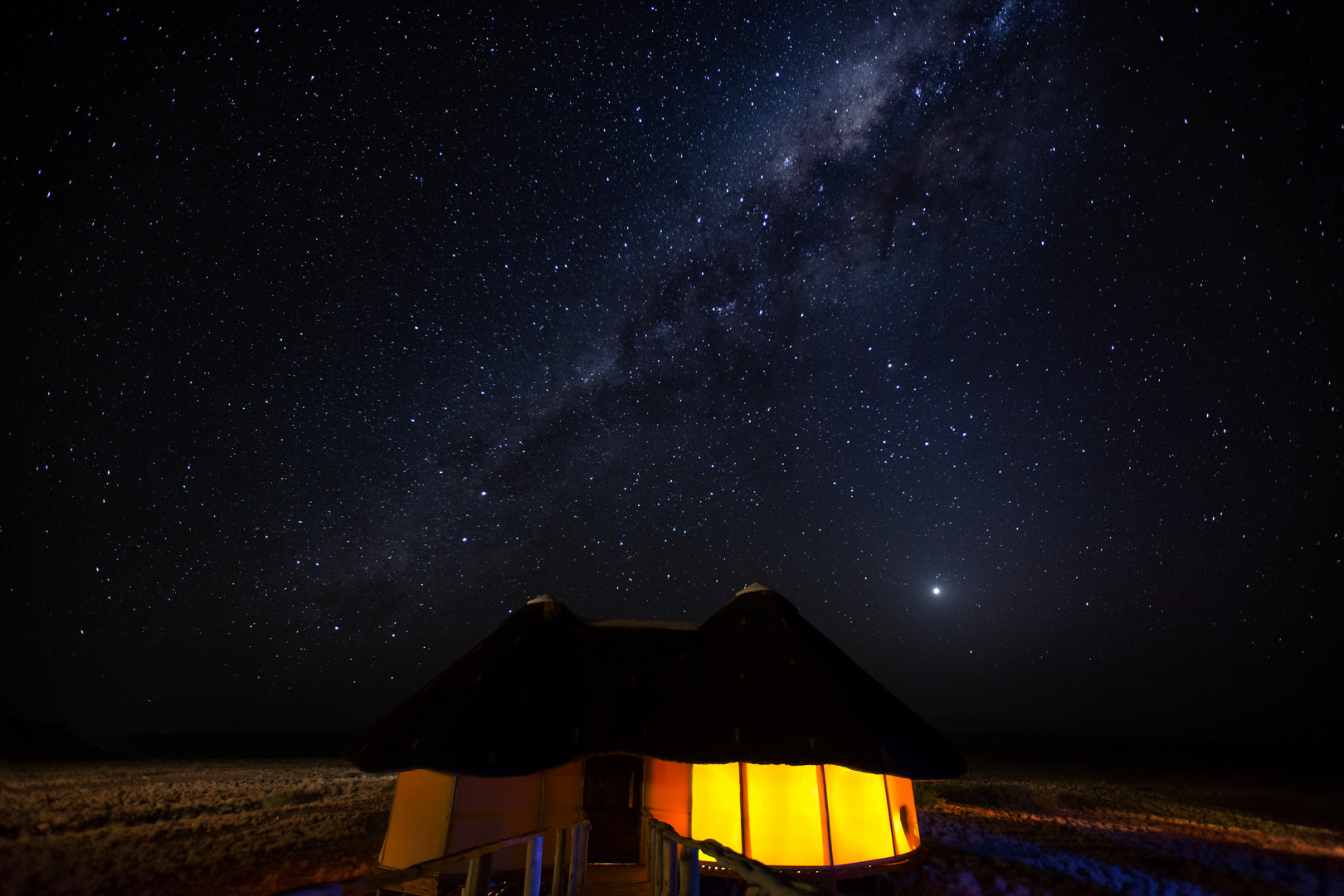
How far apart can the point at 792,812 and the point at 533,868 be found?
426cm

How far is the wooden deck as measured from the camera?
309 inches

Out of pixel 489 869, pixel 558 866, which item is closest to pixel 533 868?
pixel 558 866

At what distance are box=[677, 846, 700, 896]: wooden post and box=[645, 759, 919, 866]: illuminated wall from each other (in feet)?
13.1

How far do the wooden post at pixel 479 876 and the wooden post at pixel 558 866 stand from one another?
2.20 metres

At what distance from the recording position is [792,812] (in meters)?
8.85

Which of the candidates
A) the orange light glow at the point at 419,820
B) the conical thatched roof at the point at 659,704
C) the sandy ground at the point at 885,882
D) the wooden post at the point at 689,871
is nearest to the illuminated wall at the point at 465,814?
the orange light glow at the point at 419,820

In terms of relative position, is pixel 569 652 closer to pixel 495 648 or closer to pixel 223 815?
pixel 495 648

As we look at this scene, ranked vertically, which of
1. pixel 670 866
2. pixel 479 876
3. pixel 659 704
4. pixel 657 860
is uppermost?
pixel 659 704

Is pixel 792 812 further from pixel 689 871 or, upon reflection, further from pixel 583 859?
pixel 689 871

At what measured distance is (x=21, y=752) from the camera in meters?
43.9

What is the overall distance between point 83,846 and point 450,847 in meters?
12.3

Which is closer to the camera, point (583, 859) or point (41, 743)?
point (583, 859)

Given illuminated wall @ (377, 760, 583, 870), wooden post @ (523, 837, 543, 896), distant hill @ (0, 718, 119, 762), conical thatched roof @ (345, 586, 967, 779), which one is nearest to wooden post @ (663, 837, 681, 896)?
wooden post @ (523, 837, 543, 896)

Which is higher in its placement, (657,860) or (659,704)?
(659,704)
